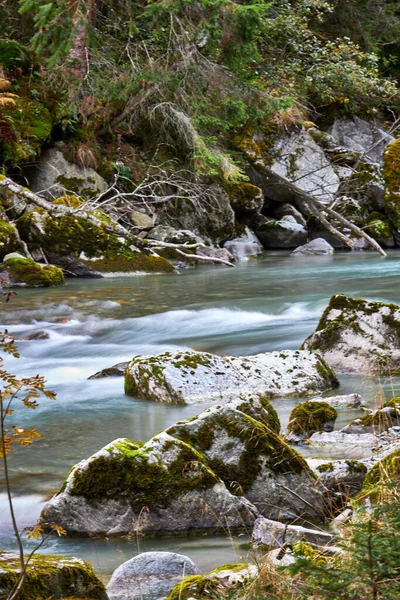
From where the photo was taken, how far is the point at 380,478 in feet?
11.4

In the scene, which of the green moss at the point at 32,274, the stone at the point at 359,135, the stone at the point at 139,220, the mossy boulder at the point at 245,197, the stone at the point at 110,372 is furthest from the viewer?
the stone at the point at 359,135

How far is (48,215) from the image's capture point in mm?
14938

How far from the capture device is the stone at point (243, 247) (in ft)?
61.4

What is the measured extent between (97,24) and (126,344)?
12.5 metres

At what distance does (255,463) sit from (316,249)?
50.7ft

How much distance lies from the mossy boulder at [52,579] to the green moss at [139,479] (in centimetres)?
97

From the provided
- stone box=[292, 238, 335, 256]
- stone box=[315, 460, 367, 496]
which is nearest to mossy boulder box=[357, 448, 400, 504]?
stone box=[315, 460, 367, 496]

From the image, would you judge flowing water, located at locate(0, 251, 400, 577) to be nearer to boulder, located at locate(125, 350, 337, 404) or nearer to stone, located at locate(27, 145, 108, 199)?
boulder, located at locate(125, 350, 337, 404)

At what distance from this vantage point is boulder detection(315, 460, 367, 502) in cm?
419

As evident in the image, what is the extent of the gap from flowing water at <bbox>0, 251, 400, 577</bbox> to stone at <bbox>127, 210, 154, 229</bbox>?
5.69 ft

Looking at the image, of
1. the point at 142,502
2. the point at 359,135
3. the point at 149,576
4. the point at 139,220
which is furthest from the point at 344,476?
the point at 359,135

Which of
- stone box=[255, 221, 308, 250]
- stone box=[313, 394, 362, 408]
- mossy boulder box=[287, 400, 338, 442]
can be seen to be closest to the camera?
mossy boulder box=[287, 400, 338, 442]

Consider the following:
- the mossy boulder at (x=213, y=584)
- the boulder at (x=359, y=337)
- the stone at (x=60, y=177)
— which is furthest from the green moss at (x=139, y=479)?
the stone at (x=60, y=177)

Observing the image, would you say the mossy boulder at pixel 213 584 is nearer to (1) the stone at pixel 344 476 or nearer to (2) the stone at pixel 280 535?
(2) the stone at pixel 280 535
